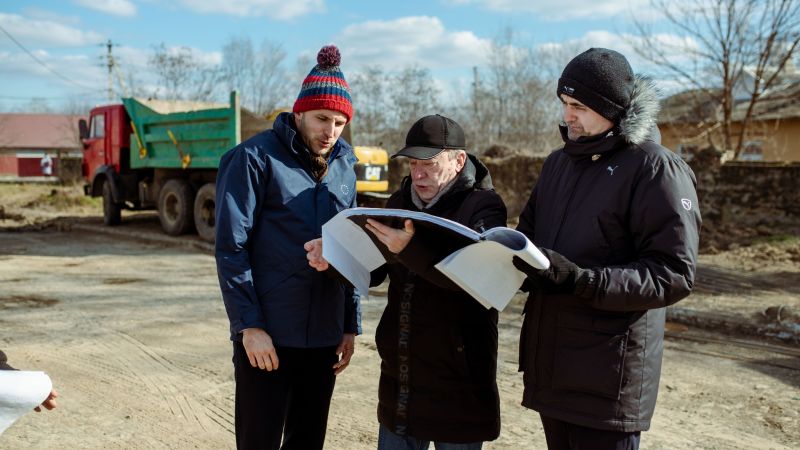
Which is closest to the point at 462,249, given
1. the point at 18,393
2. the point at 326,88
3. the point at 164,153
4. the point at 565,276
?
the point at 565,276

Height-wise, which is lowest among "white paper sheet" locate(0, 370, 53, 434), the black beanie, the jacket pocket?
"white paper sheet" locate(0, 370, 53, 434)

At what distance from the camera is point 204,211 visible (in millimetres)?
12625

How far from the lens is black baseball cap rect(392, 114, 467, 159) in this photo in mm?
2648

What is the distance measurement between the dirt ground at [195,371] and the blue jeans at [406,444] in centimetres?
137

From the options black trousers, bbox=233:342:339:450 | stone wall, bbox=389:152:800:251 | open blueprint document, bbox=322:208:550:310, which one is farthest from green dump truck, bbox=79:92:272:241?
open blueprint document, bbox=322:208:550:310

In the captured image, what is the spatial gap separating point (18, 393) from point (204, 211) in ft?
35.2

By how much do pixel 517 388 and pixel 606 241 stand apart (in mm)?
2968

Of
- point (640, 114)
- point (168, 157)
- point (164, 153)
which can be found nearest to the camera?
point (640, 114)

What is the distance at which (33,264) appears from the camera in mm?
10383

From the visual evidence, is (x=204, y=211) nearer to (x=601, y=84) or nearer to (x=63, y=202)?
(x=63, y=202)

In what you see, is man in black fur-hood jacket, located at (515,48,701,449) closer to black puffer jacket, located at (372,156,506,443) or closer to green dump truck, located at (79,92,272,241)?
black puffer jacket, located at (372,156,506,443)

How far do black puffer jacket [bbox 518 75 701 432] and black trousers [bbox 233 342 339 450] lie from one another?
0.94 meters

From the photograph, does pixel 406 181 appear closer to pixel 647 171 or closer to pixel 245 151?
pixel 245 151

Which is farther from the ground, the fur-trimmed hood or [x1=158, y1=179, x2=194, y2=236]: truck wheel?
the fur-trimmed hood
